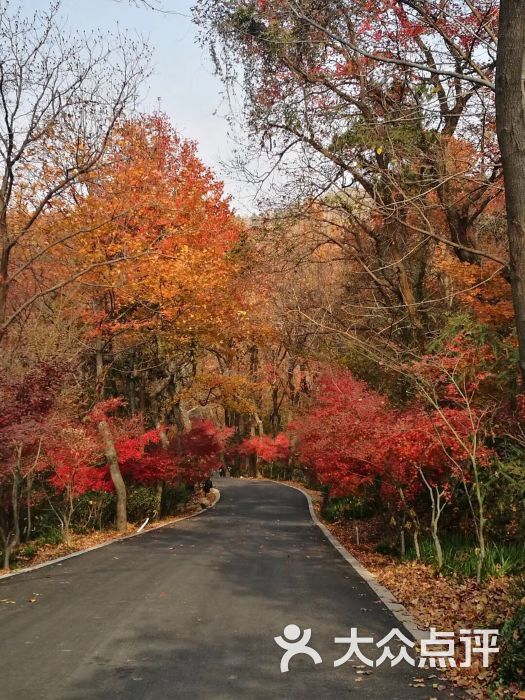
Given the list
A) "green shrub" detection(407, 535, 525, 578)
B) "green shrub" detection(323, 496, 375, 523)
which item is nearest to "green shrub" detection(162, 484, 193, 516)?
"green shrub" detection(323, 496, 375, 523)

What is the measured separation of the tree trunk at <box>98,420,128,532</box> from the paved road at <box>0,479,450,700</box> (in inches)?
211

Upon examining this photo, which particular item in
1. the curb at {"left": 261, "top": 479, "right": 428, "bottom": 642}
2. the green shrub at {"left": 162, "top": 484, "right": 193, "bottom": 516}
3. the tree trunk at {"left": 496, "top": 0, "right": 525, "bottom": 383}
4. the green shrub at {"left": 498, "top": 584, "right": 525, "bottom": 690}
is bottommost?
the green shrub at {"left": 162, "top": 484, "right": 193, "bottom": 516}

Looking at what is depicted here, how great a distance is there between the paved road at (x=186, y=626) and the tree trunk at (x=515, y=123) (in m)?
3.09

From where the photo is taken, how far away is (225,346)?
91.7 feet

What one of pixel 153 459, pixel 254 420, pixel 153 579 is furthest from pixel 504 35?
pixel 254 420

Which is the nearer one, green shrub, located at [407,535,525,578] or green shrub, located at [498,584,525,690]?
green shrub, located at [498,584,525,690]

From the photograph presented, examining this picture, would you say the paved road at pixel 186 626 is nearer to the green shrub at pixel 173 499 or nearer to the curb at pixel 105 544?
the curb at pixel 105 544

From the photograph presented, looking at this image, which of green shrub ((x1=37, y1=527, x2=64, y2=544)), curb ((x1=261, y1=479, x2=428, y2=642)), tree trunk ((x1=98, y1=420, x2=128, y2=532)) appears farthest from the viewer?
tree trunk ((x1=98, y1=420, x2=128, y2=532))

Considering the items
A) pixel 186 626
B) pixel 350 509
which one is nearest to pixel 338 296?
pixel 350 509

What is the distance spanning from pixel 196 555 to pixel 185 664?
795 centimetres

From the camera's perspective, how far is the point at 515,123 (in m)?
A: 4.80

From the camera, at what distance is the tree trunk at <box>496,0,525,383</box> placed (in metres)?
4.76

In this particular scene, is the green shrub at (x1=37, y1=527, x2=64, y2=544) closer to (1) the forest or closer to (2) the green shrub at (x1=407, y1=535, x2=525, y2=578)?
(1) the forest

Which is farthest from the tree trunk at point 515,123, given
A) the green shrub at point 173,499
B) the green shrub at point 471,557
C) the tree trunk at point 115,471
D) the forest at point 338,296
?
the green shrub at point 173,499
